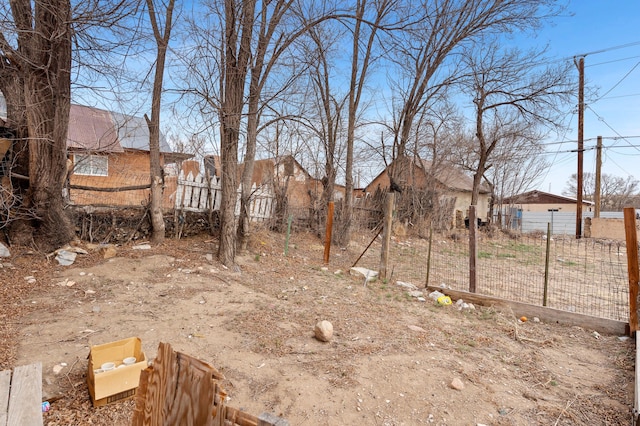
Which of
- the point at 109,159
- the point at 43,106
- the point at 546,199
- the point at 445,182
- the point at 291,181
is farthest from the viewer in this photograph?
the point at 546,199

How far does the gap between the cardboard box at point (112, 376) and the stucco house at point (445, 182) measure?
12.2 m

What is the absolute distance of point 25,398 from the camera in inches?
71.8

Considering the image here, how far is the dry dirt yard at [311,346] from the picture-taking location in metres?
2.66

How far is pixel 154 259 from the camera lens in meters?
6.03

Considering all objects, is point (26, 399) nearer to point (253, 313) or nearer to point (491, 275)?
point (253, 313)

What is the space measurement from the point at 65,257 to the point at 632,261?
26.6 feet

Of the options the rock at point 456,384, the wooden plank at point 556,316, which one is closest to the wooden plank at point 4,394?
the rock at point 456,384

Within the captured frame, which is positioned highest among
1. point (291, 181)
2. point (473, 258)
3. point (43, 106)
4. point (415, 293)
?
point (43, 106)

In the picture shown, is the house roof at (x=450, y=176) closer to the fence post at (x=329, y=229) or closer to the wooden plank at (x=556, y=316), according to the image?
the fence post at (x=329, y=229)

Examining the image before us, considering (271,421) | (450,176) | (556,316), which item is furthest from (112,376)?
(450,176)

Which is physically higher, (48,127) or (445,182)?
(445,182)

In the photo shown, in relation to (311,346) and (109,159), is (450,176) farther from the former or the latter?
(311,346)

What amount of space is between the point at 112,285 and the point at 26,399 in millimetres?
3377

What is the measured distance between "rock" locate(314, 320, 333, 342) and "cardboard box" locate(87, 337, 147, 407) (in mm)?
1760
